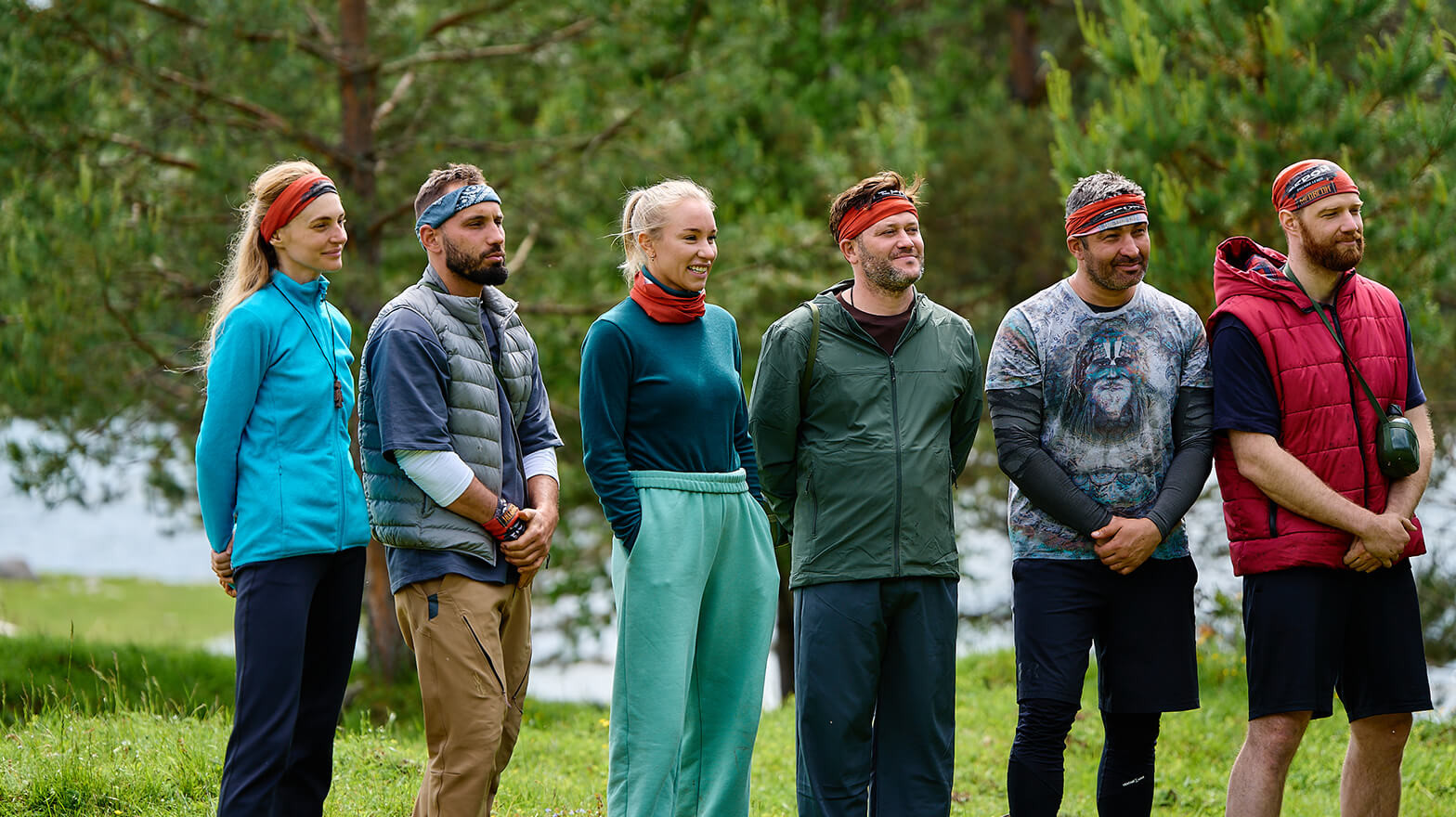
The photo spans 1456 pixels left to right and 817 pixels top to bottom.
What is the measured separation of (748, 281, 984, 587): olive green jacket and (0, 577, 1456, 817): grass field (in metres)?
1.65

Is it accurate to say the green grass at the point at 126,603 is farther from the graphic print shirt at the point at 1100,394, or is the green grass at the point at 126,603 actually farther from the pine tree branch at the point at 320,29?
the graphic print shirt at the point at 1100,394

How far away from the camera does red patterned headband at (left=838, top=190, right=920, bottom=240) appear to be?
3.99 metres

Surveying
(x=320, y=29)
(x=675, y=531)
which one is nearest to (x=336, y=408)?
(x=675, y=531)

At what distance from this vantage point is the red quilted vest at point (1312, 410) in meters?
3.90

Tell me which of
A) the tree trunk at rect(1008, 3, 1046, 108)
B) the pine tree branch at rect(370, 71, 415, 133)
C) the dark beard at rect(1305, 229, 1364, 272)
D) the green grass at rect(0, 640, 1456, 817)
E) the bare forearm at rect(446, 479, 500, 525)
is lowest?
the green grass at rect(0, 640, 1456, 817)

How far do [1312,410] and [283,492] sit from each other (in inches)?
119

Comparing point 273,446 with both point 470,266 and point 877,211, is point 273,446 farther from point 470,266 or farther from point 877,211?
point 877,211

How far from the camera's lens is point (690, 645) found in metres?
3.71

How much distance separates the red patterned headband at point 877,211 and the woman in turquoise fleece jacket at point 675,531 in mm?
472

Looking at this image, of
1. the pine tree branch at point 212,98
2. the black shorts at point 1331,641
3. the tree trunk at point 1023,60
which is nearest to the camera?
the black shorts at point 1331,641

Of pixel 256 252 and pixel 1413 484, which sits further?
pixel 1413 484

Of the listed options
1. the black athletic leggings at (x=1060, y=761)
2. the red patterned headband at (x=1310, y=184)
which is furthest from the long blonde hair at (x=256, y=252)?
the red patterned headband at (x=1310, y=184)

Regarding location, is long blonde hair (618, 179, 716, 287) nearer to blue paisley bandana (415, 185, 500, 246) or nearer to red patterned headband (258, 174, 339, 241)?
blue paisley bandana (415, 185, 500, 246)

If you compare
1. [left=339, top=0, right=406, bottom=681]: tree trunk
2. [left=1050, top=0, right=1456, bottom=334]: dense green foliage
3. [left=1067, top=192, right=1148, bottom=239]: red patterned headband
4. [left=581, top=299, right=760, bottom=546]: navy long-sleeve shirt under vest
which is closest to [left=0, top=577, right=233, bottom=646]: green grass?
[left=339, top=0, right=406, bottom=681]: tree trunk
